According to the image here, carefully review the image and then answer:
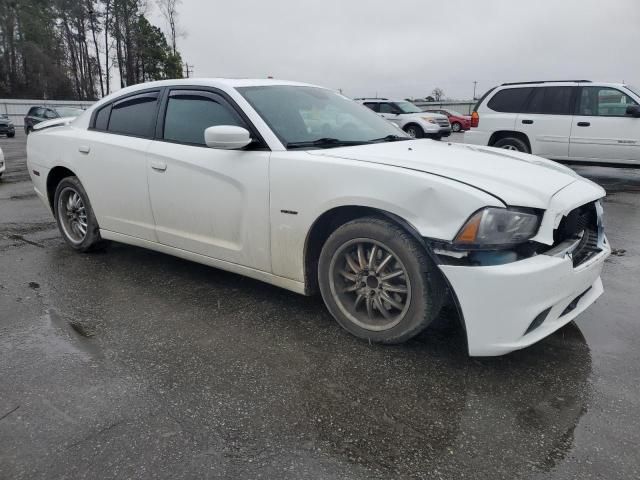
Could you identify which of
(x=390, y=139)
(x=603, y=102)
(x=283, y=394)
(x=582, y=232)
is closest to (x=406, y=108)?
(x=603, y=102)

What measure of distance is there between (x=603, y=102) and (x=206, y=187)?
8.36 metres

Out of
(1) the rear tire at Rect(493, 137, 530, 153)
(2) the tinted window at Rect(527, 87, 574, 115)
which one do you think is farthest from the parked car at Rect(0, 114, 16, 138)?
(2) the tinted window at Rect(527, 87, 574, 115)

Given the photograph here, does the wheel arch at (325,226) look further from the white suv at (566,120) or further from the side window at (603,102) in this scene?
the side window at (603,102)

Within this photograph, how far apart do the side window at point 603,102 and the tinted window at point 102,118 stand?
8222 millimetres

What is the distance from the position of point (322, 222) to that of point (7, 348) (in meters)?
1.98

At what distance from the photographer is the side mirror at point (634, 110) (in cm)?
879

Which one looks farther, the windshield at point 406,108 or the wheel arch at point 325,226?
the windshield at point 406,108

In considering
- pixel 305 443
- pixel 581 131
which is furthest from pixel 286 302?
pixel 581 131

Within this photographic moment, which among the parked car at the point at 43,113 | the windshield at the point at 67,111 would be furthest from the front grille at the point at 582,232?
the parked car at the point at 43,113

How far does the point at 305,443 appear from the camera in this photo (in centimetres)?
212

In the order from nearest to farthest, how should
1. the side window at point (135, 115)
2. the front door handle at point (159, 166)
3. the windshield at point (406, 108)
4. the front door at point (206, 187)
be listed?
the front door at point (206, 187) → the front door handle at point (159, 166) → the side window at point (135, 115) → the windshield at point (406, 108)

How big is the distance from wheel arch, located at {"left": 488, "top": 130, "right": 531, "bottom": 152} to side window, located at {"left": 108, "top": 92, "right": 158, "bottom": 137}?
7587mm

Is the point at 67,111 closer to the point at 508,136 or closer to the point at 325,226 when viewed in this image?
the point at 508,136

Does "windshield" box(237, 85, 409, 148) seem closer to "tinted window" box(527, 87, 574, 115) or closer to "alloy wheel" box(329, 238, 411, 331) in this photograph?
"alloy wheel" box(329, 238, 411, 331)
